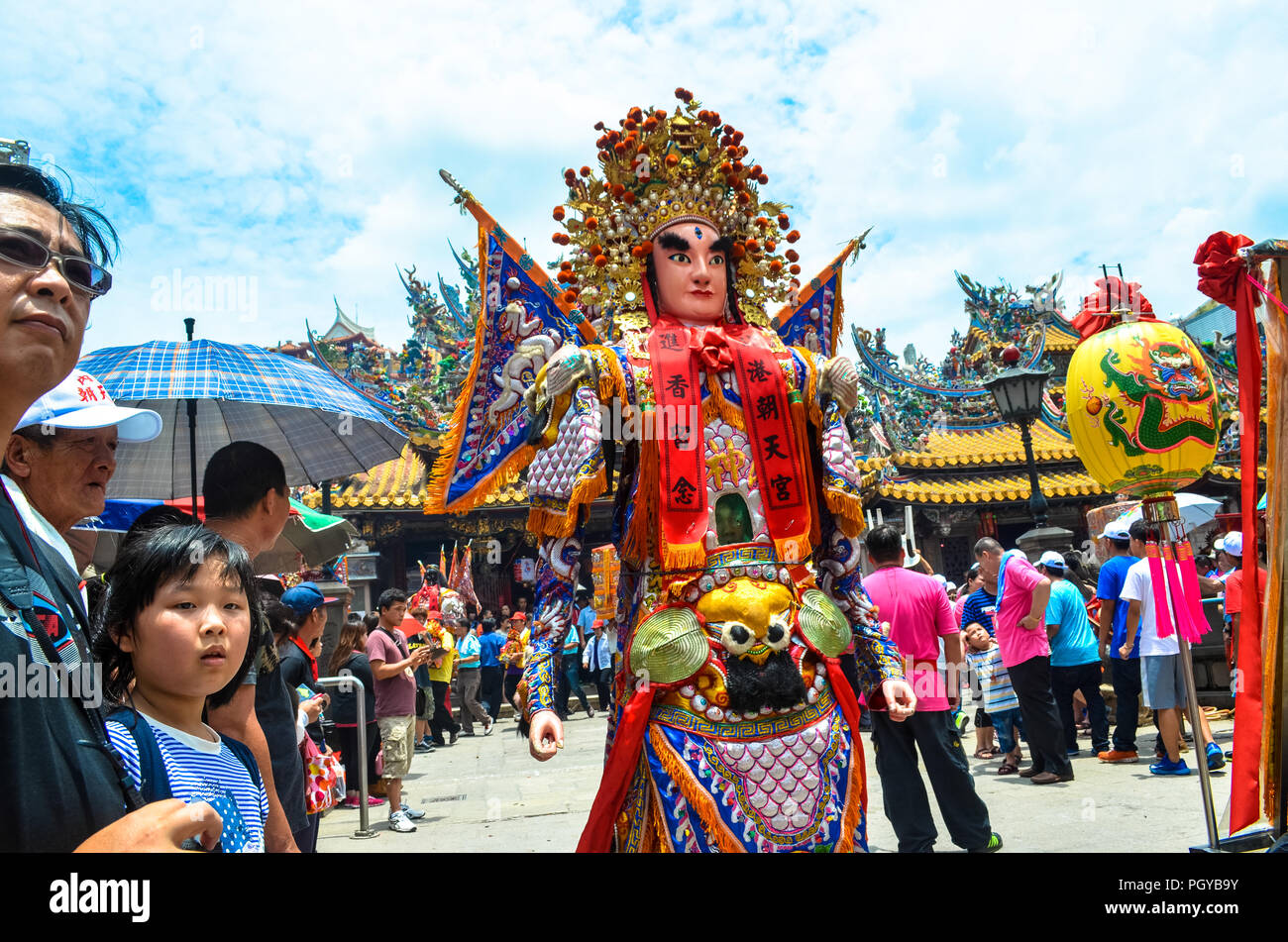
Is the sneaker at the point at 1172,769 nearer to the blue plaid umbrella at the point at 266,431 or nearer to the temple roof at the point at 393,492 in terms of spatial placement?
the blue plaid umbrella at the point at 266,431

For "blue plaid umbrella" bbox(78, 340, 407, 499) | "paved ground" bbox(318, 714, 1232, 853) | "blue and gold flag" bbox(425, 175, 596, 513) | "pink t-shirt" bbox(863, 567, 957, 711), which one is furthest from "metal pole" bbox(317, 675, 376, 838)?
"pink t-shirt" bbox(863, 567, 957, 711)

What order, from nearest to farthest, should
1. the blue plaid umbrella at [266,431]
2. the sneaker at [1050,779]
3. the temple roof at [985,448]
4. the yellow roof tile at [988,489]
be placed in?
the blue plaid umbrella at [266,431], the sneaker at [1050,779], the yellow roof tile at [988,489], the temple roof at [985,448]

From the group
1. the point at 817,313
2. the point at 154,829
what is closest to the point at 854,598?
the point at 817,313

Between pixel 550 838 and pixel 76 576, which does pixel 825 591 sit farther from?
pixel 550 838

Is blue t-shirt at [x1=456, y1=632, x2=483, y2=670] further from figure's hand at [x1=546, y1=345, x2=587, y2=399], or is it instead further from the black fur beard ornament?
the black fur beard ornament

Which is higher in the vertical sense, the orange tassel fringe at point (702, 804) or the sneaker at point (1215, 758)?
the orange tassel fringe at point (702, 804)

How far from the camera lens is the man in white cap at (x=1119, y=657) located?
22.1 ft

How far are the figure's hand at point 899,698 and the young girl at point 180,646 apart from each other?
1718 millimetres

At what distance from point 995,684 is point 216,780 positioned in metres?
6.47

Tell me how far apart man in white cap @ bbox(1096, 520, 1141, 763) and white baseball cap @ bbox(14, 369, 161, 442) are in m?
6.55

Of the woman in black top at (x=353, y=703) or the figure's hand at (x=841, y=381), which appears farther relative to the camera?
the woman in black top at (x=353, y=703)

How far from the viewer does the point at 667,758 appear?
96.5 inches

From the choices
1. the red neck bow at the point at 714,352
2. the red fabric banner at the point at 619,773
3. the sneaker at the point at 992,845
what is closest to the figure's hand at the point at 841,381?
the red neck bow at the point at 714,352

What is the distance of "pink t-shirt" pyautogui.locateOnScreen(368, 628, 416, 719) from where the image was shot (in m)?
6.86
